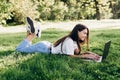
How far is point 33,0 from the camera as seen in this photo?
107 ft

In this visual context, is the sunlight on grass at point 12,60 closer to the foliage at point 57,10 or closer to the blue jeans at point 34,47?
the blue jeans at point 34,47

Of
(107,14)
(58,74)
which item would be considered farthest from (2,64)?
(107,14)

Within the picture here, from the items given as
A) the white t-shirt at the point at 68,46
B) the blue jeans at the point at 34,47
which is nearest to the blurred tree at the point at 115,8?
the blue jeans at the point at 34,47

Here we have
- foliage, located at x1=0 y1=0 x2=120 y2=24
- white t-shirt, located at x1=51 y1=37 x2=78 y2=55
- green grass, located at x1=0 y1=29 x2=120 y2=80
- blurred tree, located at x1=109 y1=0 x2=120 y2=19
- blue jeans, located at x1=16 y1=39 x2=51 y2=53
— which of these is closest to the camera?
green grass, located at x1=0 y1=29 x2=120 y2=80

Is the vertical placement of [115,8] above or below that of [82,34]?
below

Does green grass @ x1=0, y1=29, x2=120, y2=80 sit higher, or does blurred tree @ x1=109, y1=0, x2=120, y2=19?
green grass @ x1=0, y1=29, x2=120, y2=80

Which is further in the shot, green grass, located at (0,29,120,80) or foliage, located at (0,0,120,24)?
foliage, located at (0,0,120,24)

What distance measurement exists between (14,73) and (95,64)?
177 centimetres

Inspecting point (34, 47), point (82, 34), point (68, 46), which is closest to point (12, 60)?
point (34, 47)

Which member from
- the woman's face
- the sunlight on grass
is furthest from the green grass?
the woman's face

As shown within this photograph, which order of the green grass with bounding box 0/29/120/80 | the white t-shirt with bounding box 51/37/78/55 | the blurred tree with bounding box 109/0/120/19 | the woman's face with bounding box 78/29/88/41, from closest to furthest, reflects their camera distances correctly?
the green grass with bounding box 0/29/120/80 < the white t-shirt with bounding box 51/37/78/55 < the woman's face with bounding box 78/29/88/41 < the blurred tree with bounding box 109/0/120/19

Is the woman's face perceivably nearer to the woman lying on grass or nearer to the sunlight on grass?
the woman lying on grass

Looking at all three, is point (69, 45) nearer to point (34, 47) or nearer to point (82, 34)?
point (82, 34)

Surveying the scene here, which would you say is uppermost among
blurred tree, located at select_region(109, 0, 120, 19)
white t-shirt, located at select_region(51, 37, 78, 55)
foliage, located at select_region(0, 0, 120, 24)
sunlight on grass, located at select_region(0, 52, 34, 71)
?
white t-shirt, located at select_region(51, 37, 78, 55)
